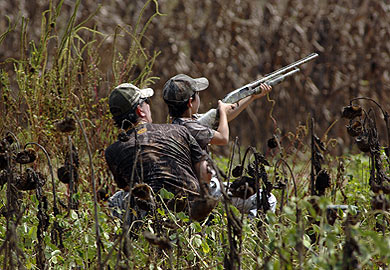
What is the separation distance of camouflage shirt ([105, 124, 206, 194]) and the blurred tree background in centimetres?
595

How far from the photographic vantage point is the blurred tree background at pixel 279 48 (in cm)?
1027

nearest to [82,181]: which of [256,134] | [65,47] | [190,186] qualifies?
[65,47]

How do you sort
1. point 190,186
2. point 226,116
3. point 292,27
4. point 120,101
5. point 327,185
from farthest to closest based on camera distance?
point 292,27, point 226,116, point 120,101, point 190,186, point 327,185

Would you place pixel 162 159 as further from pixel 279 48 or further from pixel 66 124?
pixel 279 48

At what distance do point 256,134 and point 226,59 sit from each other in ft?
4.03

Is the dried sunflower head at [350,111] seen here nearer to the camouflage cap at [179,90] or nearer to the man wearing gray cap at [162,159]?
the man wearing gray cap at [162,159]

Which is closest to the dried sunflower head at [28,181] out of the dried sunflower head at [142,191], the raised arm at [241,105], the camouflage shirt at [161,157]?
the dried sunflower head at [142,191]

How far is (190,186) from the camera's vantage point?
4066mm

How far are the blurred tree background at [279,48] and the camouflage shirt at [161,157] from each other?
19.5ft

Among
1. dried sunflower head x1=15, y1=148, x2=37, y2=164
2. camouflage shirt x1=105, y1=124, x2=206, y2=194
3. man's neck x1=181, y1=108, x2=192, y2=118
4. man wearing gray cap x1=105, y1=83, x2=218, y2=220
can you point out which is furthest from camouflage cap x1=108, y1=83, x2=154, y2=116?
dried sunflower head x1=15, y1=148, x2=37, y2=164

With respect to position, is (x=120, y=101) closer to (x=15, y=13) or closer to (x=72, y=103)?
(x=72, y=103)

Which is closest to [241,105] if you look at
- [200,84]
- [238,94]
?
[238,94]

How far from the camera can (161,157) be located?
4039 mm

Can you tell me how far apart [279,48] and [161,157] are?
660 centimetres
